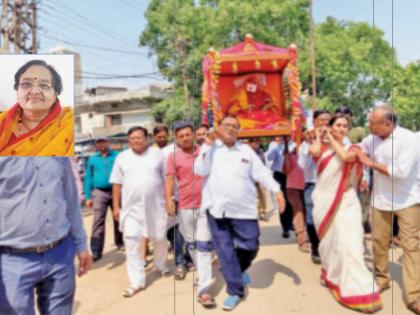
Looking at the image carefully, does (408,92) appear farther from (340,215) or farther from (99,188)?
(99,188)

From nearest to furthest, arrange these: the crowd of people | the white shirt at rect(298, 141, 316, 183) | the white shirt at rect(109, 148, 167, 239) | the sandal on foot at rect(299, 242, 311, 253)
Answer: the crowd of people → the white shirt at rect(109, 148, 167, 239) → the white shirt at rect(298, 141, 316, 183) → the sandal on foot at rect(299, 242, 311, 253)

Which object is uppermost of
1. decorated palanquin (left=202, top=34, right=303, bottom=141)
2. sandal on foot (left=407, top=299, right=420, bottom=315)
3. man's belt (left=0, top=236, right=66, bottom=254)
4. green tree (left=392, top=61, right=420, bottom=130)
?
decorated palanquin (left=202, top=34, right=303, bottom=141)

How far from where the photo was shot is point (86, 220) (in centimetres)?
466

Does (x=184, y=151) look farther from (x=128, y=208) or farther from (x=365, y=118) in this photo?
(x=365, y=118)

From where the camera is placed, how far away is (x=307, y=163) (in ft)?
9.45

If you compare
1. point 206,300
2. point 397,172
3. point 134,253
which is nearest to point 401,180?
point 397,172

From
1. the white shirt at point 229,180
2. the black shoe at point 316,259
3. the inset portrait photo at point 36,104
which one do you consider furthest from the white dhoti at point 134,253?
the inset portrait photo at point 36,104

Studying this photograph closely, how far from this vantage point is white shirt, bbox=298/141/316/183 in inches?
108

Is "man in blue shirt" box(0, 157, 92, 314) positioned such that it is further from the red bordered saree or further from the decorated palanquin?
the decorated palanquin

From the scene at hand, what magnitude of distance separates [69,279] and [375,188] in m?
1.77

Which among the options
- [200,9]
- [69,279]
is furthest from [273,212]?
[69,279]

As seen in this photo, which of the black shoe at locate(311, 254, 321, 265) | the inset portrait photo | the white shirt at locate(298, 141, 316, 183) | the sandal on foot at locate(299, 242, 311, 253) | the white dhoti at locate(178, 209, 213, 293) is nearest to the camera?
the inset portrait photo

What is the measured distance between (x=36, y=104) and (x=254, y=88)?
3711 millimetres

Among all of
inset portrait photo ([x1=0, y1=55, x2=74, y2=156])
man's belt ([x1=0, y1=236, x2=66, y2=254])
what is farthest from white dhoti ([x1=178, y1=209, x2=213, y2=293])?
inset portrait photo ([x1=0, y1=55, x2=74, y2=156])
